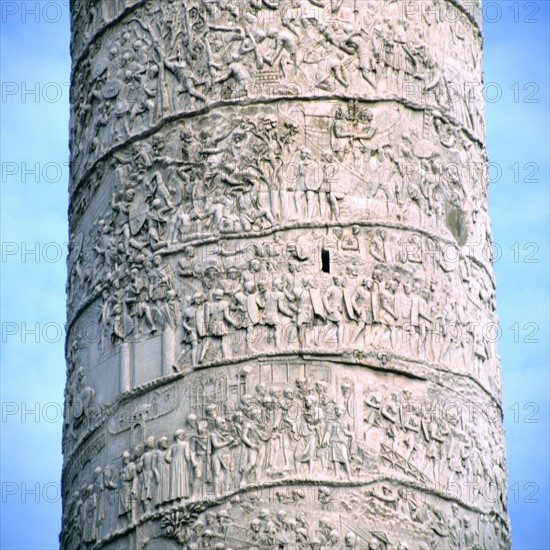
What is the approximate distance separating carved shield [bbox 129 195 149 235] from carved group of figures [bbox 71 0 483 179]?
1.31 ft

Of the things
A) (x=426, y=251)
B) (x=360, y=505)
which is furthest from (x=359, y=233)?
(x=360, y=505)

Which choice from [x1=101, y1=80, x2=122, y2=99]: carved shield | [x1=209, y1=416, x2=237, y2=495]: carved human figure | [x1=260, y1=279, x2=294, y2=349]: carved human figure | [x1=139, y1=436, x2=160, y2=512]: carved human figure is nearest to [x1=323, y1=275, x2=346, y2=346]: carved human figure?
[x1=260, y1=279, x2=294, y2=349]: carved human figure

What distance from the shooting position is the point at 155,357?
44.4 feet

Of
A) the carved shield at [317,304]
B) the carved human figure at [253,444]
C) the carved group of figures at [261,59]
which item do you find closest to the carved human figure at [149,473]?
the carved human figure at [253,444]

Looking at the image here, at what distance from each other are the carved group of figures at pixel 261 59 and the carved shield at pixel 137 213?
398 mm

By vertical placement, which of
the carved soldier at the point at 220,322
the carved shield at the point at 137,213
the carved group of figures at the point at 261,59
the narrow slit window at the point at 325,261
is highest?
the carved group of figures at the point at 261,59

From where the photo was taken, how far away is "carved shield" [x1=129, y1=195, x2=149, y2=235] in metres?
13.9

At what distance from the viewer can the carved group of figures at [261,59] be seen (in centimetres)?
1391

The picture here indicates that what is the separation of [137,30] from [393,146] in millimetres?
1524

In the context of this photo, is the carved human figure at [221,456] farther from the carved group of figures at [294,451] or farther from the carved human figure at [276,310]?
the carved human figure at [276,310]

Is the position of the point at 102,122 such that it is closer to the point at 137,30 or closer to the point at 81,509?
the point at 137,30

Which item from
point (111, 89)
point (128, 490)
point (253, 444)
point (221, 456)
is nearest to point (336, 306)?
point (253, 444)

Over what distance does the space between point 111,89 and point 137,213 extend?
2.58 feet

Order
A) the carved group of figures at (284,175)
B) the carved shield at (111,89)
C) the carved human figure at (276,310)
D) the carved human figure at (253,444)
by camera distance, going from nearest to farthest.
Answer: the carved human figure at (253,444), the carved human figure at (276,310), the carved group of figures at (284,175), the carved shield at (111,89)
